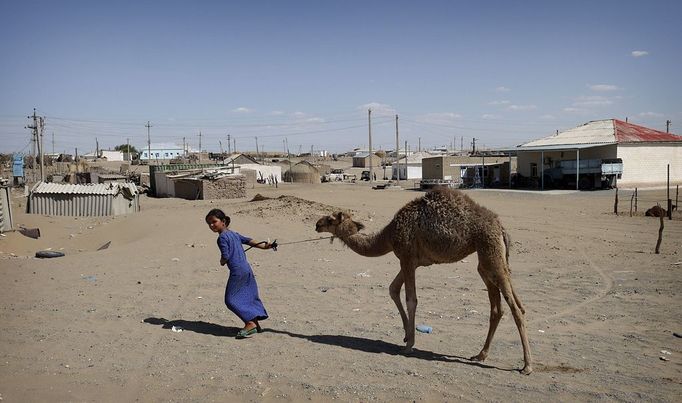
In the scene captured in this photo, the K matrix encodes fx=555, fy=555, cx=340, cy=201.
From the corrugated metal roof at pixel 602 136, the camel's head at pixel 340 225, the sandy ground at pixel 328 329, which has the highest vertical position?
the corrugated metal roof at pixel 602 136

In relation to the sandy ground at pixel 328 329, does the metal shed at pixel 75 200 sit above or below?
above

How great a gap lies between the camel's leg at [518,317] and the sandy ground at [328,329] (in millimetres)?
141

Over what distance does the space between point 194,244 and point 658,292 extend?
41.1 feet

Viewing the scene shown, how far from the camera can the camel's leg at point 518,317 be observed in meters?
6.48

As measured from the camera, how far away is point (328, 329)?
A: 8.38 m

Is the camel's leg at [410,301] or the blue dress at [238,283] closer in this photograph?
the camel's leg at [410,301]

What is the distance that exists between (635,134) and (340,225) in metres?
49.4

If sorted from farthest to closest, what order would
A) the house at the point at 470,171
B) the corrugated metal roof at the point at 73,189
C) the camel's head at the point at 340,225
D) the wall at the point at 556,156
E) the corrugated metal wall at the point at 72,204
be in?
the house at the point at 470,171 < the wall at the point at 556,156 < the corrugated metal roof at the point at 73,189 < the corrugated metal wall at the point at 72,204 < the camel's head at the point at 340,225

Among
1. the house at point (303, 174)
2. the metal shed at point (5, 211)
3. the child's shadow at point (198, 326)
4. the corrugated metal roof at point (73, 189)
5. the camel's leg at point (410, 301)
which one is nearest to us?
the camel's leg at point (410, 301)

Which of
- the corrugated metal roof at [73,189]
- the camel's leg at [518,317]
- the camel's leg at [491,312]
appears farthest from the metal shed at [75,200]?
the camel's leg at [518,317]

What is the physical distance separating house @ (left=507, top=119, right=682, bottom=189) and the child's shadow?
1611 inches

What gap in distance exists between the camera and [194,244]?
56.5 feet

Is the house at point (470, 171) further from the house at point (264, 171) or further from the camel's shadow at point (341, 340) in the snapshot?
the camel's shadow at point (341, 340)

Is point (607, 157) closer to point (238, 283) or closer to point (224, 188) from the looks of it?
point (224, 188)
